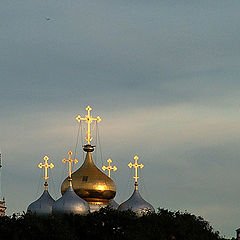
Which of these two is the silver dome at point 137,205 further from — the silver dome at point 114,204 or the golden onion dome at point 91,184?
the silver dome at point 114,204

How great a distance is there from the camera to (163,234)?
133250 mm

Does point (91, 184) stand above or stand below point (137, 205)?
above

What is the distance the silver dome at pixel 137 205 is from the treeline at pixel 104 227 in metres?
6.63

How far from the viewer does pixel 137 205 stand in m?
146

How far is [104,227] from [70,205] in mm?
6244

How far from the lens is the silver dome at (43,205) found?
146 meters

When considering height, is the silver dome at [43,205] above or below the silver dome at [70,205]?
above

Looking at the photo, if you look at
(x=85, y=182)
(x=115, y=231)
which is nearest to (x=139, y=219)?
(x=115, y=231)

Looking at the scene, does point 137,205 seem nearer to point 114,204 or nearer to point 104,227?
point 114,204

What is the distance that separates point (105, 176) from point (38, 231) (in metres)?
19.7

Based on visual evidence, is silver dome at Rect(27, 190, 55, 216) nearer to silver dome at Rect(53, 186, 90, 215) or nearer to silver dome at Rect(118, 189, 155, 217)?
silver dome at Rect(53, 186, 90, 215)

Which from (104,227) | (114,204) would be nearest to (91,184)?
(114,204)

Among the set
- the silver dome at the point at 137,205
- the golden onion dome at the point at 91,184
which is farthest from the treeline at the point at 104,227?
the golden onion dome at the point at 91,184

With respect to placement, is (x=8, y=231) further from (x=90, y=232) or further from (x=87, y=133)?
(x=87, y=133)
